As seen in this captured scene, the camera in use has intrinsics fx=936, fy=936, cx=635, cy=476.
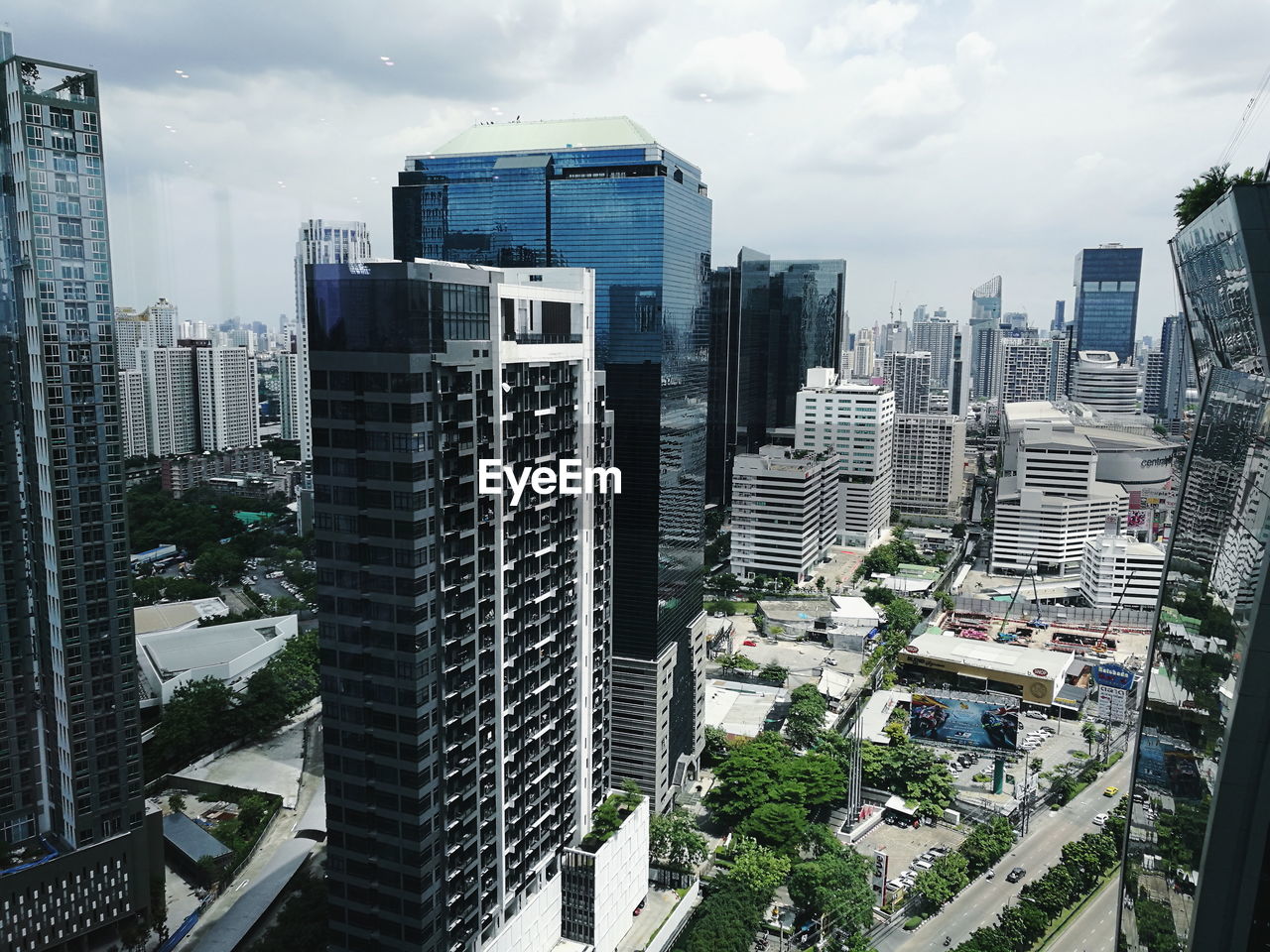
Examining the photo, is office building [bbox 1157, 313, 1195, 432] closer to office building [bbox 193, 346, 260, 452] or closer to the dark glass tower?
office building [bbox 193, 346, 260, 452]

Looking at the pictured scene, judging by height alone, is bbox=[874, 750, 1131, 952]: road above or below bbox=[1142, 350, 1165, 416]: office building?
below

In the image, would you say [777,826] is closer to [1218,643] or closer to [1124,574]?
[1218,643]

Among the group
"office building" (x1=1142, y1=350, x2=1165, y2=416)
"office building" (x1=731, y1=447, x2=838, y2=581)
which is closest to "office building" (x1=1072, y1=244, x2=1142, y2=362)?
"office building" (x1=1142, y1=350, x2=1165, y2=416)

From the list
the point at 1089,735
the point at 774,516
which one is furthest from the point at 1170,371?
the point at 1089,735

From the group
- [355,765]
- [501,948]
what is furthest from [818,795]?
[355,765]

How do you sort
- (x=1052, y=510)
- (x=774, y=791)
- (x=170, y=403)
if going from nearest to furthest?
(x=774, y=791) → (x=170, y=403) → (x=1052, y=510)

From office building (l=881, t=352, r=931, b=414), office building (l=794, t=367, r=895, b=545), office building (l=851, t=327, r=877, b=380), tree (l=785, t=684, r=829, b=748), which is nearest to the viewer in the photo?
tree (l=785, t=684, r=829, b=748)
